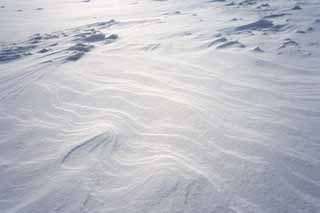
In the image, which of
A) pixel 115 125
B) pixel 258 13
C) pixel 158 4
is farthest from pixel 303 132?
pixel 158 4

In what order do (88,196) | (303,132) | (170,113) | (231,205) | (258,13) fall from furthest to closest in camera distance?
(258,13) < (170,113) < (303,132) < (88,196) < (231,205)

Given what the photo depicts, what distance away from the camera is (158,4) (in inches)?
339

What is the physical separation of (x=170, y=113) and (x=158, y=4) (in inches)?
264

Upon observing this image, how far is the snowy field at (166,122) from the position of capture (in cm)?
179

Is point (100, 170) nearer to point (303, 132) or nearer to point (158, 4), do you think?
point (303, 132)

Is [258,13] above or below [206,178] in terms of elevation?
above

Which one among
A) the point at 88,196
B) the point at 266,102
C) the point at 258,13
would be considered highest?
the point at 258,13

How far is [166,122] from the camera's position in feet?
8.20

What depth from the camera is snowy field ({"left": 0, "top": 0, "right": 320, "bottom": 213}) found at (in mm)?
1785

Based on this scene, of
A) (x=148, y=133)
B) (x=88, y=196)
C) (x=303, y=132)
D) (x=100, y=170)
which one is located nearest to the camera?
(x=88, y=196)

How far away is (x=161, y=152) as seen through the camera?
213cm

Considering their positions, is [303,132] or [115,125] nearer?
[303,132]

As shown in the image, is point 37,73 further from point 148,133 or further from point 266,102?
point 266,102

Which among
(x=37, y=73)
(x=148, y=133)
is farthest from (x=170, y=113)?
(x=37, y=73)
